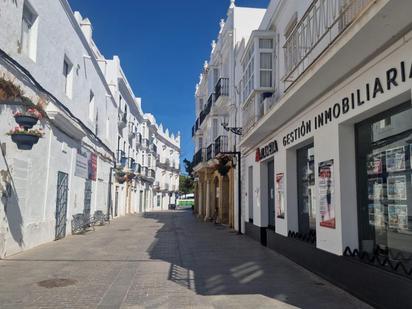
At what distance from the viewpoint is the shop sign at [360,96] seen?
552 cm

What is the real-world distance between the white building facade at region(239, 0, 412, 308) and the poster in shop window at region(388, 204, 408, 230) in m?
0.01

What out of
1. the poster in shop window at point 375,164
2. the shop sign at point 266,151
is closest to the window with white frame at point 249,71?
the shop sign at point 266,151

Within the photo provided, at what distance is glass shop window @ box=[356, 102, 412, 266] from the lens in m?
6.05

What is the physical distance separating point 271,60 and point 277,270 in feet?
23.6

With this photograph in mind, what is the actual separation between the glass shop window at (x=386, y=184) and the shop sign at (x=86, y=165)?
474 inches

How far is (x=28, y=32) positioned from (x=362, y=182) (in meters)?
9.55

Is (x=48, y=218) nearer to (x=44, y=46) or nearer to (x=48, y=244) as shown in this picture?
(x=48, y=244)

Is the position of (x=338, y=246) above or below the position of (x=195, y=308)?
above

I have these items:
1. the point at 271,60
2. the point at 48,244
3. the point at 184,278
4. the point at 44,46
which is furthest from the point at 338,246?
the point at 44,46

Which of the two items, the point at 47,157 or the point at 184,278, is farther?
the point at 47,157

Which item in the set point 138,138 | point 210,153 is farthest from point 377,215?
point 138,138

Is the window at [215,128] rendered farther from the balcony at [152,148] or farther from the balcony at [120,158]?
the balcony at [152,148]

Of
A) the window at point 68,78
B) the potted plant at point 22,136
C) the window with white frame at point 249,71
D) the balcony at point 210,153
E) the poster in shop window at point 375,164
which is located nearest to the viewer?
the poster in shop window at point 375,164

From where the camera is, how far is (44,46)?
40.2 ft
